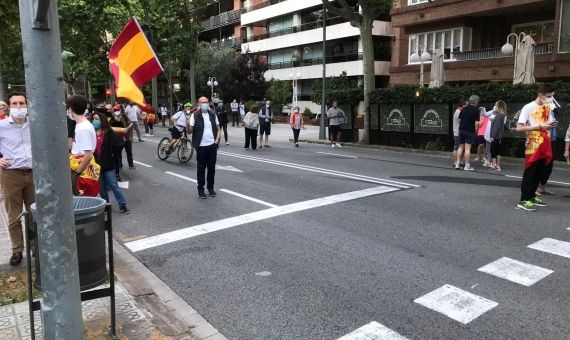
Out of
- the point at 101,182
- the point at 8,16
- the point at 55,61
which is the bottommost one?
the point at 101,182

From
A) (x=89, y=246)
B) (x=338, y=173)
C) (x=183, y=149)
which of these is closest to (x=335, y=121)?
(x=183, y=149)

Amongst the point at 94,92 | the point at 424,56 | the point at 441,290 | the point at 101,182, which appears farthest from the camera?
the point at 94,92

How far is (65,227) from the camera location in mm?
3174

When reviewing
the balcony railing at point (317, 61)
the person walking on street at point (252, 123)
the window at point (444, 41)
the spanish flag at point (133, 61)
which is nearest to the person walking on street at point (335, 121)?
the person walking on street at point (252, 123)

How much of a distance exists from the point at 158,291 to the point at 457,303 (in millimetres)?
2826

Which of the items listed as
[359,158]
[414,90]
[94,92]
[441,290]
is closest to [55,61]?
[441,290]

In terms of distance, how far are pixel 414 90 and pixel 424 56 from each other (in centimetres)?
857

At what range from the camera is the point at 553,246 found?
20.0 ft

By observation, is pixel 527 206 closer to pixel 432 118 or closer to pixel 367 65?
pixel 432 118

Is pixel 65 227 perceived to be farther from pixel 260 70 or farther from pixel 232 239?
pixel 260 70

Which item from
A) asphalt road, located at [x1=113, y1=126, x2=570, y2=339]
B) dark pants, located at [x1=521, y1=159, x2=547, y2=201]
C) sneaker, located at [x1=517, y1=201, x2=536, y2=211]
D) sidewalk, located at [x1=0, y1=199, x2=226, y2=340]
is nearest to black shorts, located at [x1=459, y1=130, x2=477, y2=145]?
asphalt road, located at [x1=113, y1=126, x2=570, y2=339]

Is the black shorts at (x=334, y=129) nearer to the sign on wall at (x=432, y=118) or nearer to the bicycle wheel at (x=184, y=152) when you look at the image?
the sign on wall at (x=432, y=118)

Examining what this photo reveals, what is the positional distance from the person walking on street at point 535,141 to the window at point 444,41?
22264 millimetres

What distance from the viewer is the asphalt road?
13.9 feet
